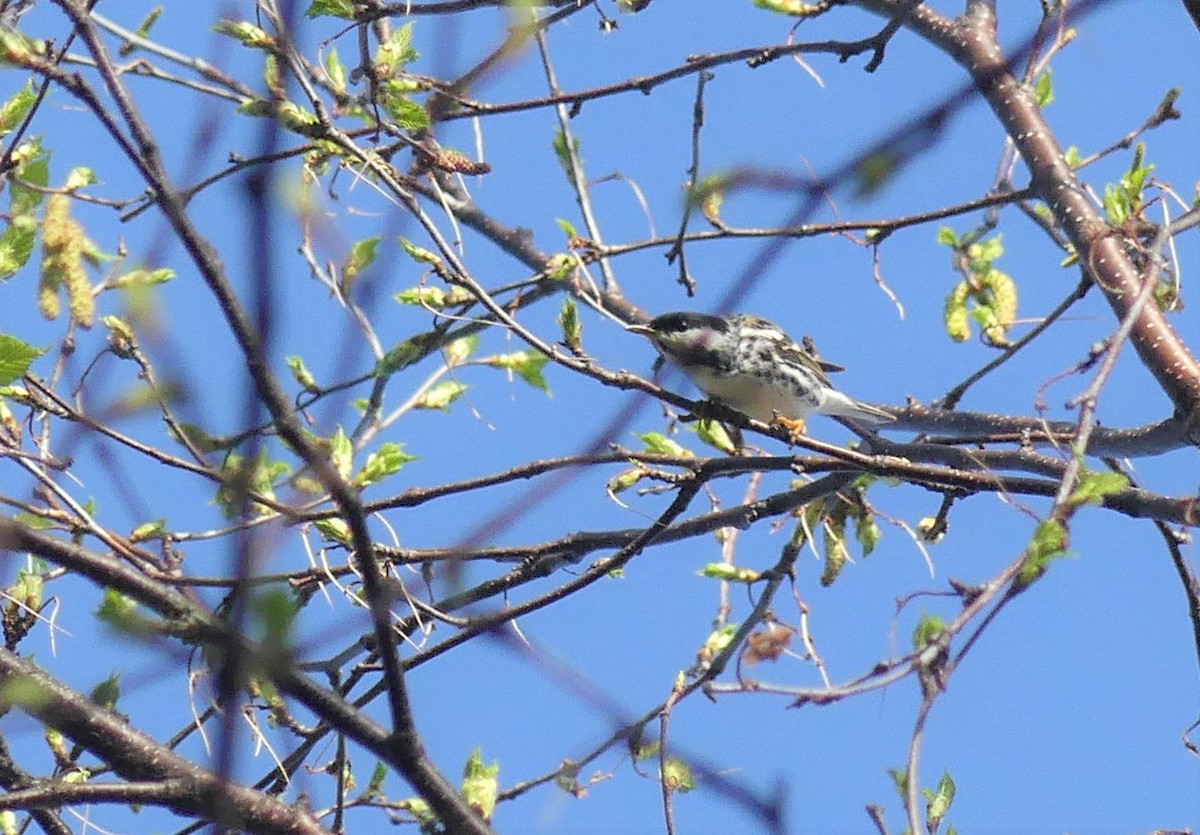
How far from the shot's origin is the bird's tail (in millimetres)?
5074

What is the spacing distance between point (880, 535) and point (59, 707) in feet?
9.40

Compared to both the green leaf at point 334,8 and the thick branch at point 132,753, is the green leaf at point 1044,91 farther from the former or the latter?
the thick branch at point 132,753

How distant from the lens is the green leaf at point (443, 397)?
15.5 ft

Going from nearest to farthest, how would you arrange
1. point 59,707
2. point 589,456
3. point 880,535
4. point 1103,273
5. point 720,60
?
point 589,456, point 59,707, point 720,60, point 1103,273, point 880,535

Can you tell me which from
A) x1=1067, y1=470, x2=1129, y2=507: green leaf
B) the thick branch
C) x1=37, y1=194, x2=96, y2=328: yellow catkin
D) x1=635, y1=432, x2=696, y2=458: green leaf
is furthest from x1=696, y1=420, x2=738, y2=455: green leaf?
the thick branch

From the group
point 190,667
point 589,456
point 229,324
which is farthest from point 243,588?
point 190,667

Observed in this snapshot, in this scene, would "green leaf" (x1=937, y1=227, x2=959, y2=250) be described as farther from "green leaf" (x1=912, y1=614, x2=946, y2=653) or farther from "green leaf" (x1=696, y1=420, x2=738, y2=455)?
"green leaf" (x1=912, y1=614, x2=946, y2=653)

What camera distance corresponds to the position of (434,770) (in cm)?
189

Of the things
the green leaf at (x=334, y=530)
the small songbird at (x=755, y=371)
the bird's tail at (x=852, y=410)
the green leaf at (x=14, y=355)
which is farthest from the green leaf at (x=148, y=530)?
the bird's tail at (x=852, y=410)

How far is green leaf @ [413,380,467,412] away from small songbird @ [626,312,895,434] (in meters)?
0.72

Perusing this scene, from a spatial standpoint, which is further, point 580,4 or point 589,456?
point 580,4

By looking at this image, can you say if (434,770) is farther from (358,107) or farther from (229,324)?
(358,107)

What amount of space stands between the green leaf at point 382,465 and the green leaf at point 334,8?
45.2 inches

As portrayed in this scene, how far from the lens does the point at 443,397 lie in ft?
15.5
